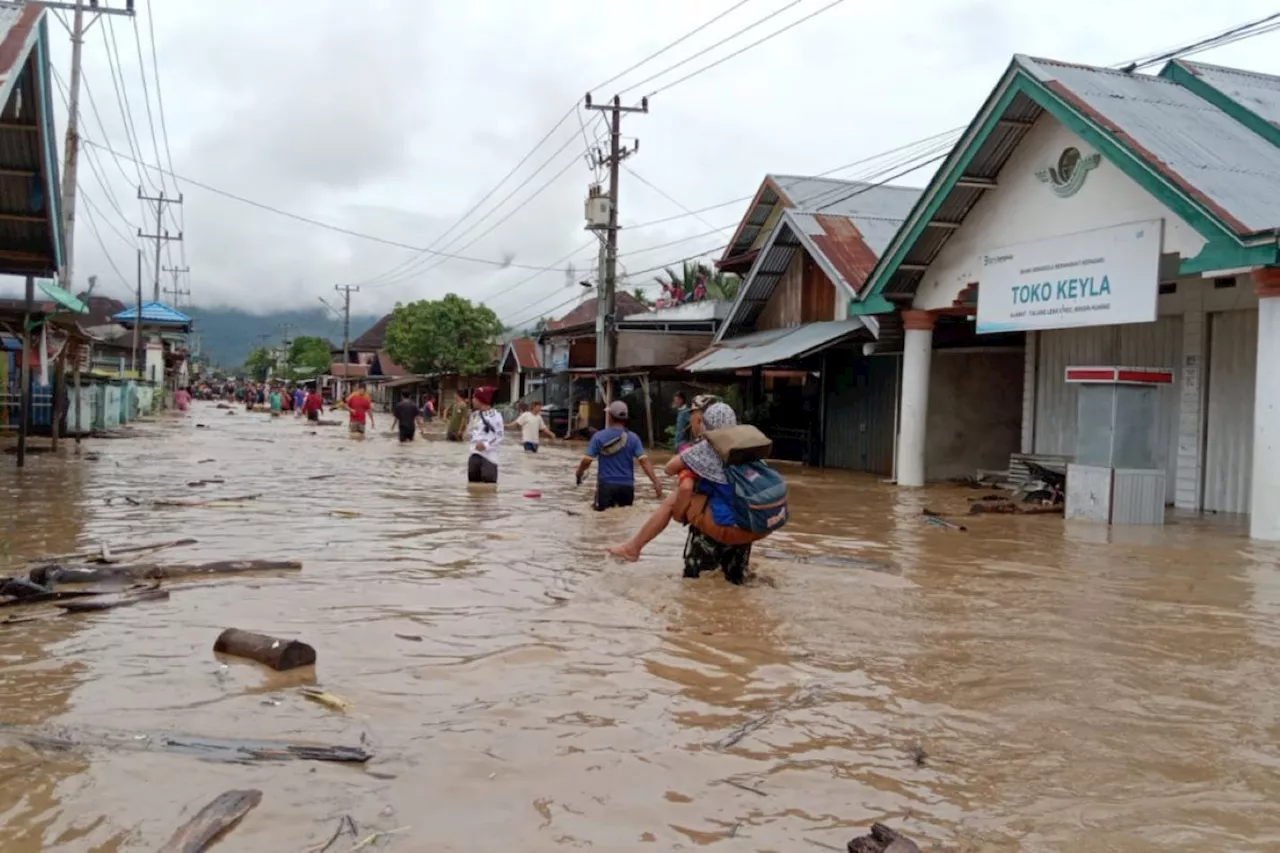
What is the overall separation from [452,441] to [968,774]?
2653cm

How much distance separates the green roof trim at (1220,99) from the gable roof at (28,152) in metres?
14.0

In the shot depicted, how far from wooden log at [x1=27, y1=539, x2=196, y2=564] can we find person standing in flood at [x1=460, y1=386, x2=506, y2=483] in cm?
540

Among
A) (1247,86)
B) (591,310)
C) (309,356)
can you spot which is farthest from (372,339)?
(1247,86)

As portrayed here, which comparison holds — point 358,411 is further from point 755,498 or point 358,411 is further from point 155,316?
point 755,498

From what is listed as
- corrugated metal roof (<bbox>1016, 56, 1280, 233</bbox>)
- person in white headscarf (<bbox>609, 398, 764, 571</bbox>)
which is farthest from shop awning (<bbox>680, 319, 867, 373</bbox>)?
person in white headscarf (<bbox>609, 398, 764, 571</bbox>)

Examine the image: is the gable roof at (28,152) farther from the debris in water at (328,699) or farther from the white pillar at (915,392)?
the white pillar at (915,392)

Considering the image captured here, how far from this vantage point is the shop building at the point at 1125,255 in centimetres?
1158

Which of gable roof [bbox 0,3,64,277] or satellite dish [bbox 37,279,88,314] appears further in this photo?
satellite dish [bbox 37,279,88,314]

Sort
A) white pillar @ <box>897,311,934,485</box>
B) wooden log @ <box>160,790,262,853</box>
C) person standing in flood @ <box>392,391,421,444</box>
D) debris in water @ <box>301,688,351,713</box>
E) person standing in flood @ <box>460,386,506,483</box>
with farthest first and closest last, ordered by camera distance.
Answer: person standing in flood @ <box>392,391,421,444</box> → white pillar @ <box>897,311,934,485</box> → person standing in flood @ <box>460,386,506,483</box> → debris in water @ <box>301,688,351,713</box> → wooden log @ <box>160,790,262,853</box>

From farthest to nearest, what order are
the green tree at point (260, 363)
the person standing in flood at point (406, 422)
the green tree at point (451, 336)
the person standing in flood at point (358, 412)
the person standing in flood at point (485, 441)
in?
the green tree at point (260, 363) < the green tree at point (451, 336) < the person standing in flood at point (358, 412) < the person standing in flood at point (406, 422) < the person standing in flood at point (485, 441)

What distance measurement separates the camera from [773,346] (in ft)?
72.2

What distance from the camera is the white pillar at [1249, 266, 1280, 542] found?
11148 mm

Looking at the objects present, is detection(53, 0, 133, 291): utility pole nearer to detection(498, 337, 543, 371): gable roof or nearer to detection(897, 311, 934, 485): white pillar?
detection(897, 311, 934, 485): white pillar

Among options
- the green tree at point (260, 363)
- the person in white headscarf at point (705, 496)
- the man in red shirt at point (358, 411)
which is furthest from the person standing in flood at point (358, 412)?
the green tree at point (260, 363)
